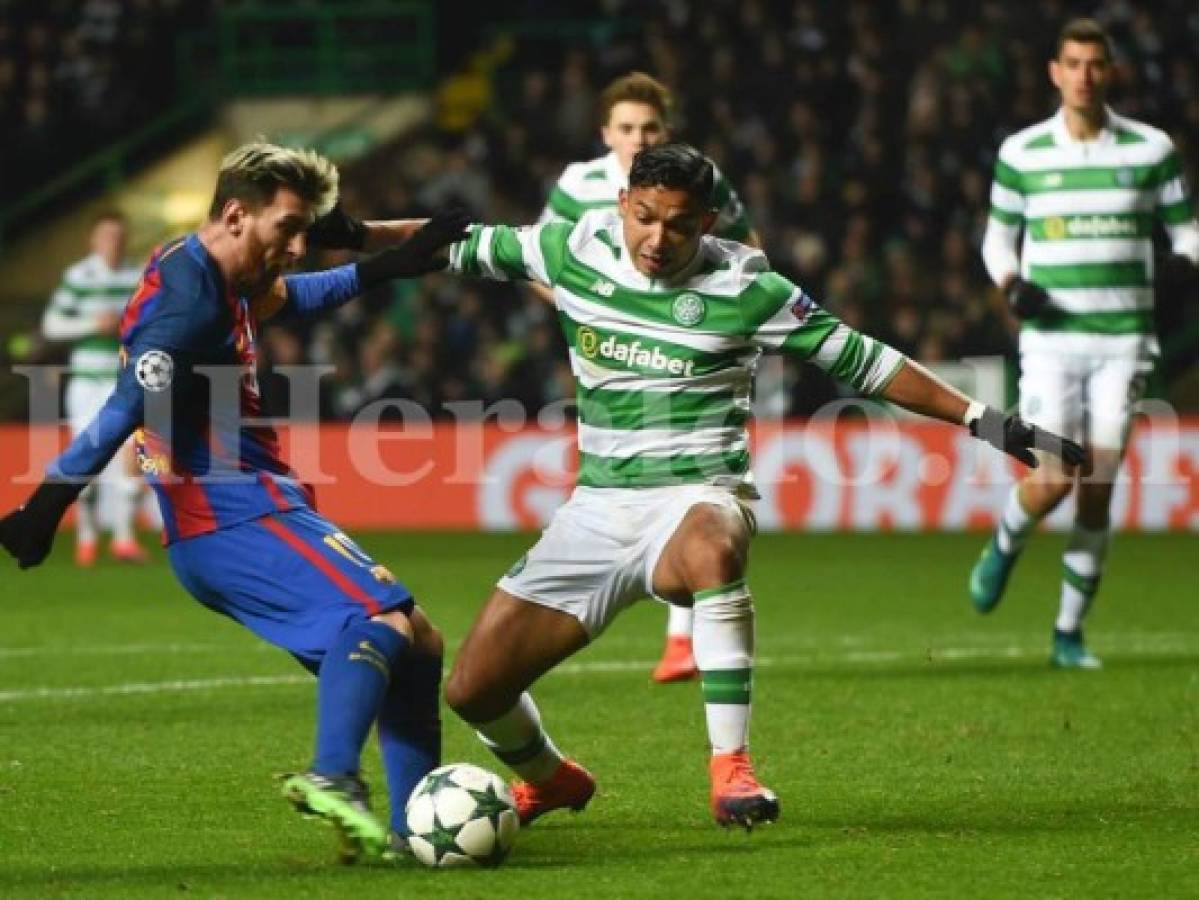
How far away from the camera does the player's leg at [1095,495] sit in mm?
9820

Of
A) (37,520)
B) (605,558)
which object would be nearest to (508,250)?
(605,558)

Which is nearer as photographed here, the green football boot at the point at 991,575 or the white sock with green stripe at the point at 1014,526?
the white sock with green stripe at the point at 1014,526

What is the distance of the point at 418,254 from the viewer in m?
6.31

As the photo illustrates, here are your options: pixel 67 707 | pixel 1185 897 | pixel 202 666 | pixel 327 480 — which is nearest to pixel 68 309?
pixel 327 480

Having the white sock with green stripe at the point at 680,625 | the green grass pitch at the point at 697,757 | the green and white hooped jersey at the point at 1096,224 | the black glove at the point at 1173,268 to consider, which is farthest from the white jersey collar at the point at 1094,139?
the white sock with green stripe at the point at 680,625

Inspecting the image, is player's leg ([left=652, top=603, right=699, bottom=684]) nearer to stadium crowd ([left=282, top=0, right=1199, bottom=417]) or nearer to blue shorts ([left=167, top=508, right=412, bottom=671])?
blue shorts ([left=167, top=508, right=412, bottom=671])

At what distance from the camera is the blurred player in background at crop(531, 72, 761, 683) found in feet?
30.3

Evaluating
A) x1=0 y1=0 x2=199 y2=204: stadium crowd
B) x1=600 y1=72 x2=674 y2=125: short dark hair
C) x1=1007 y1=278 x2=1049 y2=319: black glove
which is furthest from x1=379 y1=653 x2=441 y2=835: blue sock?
x1=0 y1=0 x2=199 y2=204: stadium crowd

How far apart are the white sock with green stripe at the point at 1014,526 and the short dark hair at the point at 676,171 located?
4009mm

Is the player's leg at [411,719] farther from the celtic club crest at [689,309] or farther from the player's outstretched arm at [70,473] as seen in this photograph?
the celtic club crest at [689,309]

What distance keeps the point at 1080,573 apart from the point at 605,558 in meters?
4.04

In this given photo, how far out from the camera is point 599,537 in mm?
6352

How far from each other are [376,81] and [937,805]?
18168 mm

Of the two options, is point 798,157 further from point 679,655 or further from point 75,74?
point 679,655
